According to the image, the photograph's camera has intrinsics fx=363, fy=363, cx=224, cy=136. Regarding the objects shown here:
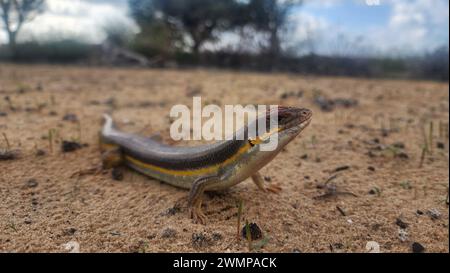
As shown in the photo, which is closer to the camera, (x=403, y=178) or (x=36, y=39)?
(x=403, y=178)

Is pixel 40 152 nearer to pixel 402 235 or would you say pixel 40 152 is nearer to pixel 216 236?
pixel 216 236

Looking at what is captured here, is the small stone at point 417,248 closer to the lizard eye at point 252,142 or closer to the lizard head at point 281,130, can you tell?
the lizard head at point 281,130

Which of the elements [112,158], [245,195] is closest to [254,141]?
[245,195]

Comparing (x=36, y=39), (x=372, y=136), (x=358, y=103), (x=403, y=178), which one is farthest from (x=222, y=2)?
(x=403, y=178)

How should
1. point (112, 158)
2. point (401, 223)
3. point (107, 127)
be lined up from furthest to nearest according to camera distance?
1. point (107, 127)
2. point (112, 158)
3. point (401, 223)

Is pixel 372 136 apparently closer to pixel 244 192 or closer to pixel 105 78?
pixel 244 192

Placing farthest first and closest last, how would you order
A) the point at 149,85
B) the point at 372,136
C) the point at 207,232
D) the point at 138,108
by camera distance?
1. the point at 149,85
2. the point at 138,108
3. the point at 372,136
4. the point at 207,232

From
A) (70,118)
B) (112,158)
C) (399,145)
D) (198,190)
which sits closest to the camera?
(198,190)
